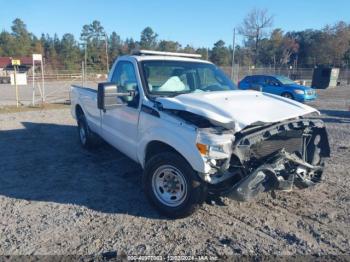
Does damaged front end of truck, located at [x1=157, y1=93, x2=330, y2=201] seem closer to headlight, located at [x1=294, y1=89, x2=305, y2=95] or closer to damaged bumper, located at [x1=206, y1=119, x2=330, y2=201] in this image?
damaged bumper, located at [x1=206, y1=119, x2=330, y2=201]

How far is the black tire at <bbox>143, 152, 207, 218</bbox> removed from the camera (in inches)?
147

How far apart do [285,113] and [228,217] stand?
1.48 meters

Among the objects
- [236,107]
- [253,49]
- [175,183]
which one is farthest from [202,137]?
[253,49]

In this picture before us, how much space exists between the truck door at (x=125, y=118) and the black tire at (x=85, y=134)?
1.25 meters

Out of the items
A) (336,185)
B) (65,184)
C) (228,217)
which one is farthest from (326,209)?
(65,184)

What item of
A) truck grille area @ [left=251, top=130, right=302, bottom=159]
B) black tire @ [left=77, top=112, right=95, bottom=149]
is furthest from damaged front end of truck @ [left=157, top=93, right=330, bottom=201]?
black tire @ [left=77, top=112, right=95, bottom=149]

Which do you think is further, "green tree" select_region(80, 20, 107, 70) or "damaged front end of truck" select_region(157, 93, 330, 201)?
"green tree" select_region(80, 20, 107, 70)

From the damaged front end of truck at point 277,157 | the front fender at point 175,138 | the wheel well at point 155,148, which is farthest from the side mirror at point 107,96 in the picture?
the damaged front end of truck at point 277,157

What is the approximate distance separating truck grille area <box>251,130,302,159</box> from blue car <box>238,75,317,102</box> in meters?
13.9

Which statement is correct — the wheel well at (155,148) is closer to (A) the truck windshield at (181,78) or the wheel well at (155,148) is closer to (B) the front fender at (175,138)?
(B) the front fender at (175,138)

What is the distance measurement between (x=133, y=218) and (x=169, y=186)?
60 cm

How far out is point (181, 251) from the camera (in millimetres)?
3408

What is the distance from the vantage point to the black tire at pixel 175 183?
12.2 feet

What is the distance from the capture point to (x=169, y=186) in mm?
4105
